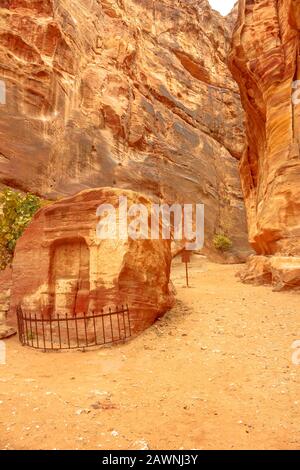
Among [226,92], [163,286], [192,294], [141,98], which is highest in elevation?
[226,92]

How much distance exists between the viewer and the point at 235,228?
36.6m

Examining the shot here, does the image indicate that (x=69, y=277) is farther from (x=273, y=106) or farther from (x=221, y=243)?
(x=221, y=243)

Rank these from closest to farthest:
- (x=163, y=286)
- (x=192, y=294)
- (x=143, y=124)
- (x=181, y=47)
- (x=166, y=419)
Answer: (x=166, y=419), (x=163, y=286), (x=192, y=294), (x=143, y=124), (x=181, y=47)

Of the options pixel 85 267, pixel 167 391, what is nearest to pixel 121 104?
pixel 85 267

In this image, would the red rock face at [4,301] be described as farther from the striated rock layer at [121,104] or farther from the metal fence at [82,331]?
the striated rock layer at [121,104]

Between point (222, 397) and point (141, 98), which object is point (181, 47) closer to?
point (141, 98)

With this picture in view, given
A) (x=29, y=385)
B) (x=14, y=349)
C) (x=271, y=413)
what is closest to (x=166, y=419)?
(x=271, y=413)

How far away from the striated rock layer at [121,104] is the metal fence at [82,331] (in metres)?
16.1

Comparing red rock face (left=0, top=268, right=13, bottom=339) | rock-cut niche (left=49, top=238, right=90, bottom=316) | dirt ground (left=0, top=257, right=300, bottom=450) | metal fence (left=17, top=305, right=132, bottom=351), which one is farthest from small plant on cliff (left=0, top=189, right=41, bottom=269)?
dirt ground (left=0, top=257, right=300, bottom=450)

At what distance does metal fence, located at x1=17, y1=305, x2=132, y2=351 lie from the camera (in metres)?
6.94

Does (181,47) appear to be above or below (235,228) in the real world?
above

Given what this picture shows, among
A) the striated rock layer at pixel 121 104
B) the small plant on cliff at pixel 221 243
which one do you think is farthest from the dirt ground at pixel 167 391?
the small plant on cliff at pixel 221 243

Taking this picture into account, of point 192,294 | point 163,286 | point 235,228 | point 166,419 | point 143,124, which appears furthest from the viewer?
point 235,228

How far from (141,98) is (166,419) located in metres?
34.0
